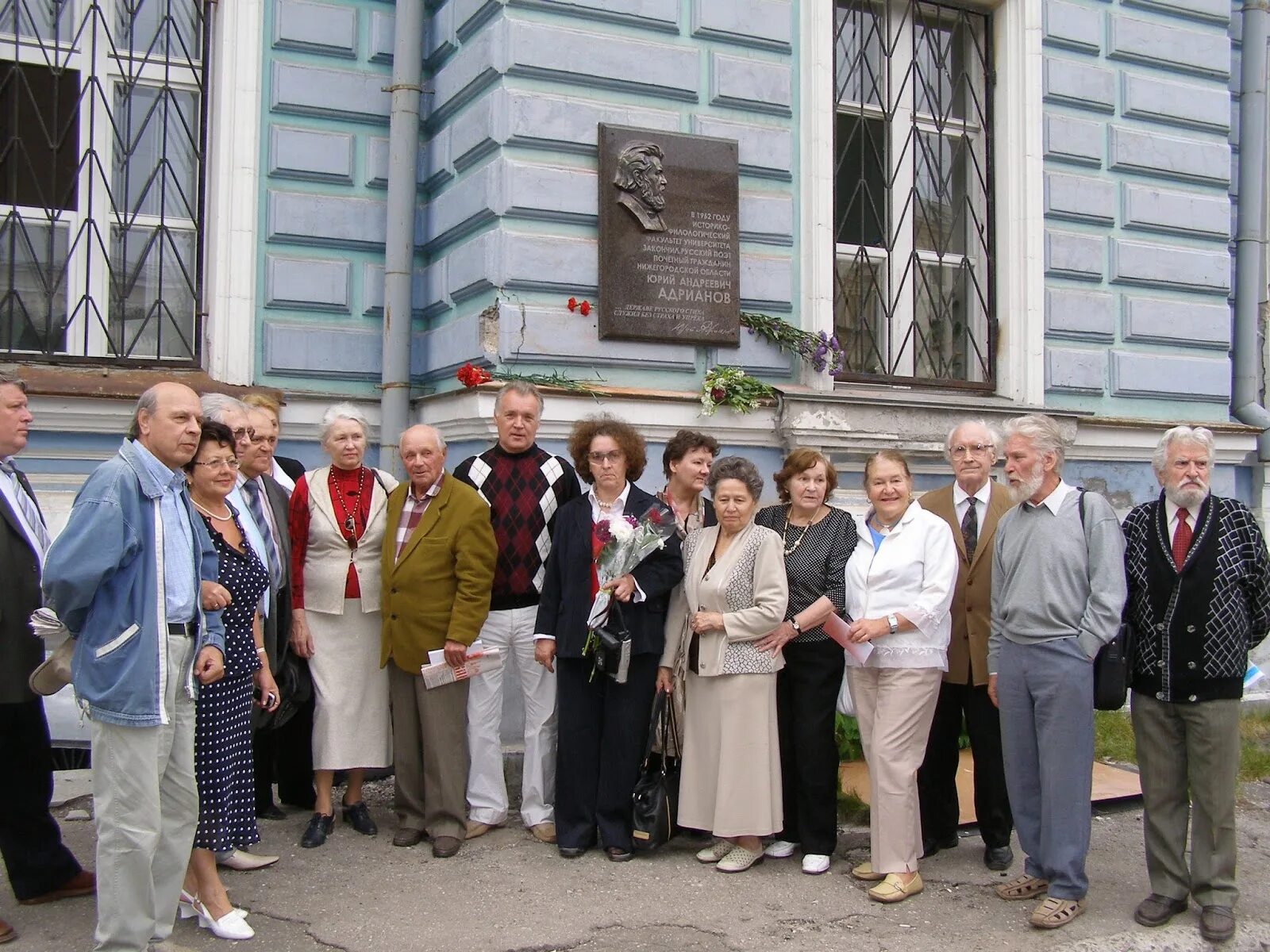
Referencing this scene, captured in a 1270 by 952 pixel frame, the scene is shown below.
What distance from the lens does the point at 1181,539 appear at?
13.3ft

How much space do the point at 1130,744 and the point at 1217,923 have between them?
2550 millimetres

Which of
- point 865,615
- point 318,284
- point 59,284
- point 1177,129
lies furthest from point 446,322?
point 1177,129

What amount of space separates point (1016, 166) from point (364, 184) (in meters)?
3.98

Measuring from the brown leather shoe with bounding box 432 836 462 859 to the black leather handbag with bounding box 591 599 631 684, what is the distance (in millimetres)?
892

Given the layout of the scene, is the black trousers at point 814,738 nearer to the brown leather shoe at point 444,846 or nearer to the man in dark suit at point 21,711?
the brown leather shoe at point 444,846

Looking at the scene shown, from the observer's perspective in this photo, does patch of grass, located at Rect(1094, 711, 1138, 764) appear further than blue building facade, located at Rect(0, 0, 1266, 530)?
Yes

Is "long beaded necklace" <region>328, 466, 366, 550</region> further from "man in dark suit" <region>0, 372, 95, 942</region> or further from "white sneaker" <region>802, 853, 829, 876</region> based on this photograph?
"white sneaker" <region>802, 853, 829, 876</region>

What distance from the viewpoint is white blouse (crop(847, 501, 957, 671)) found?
4336 mm

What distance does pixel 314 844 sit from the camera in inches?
188

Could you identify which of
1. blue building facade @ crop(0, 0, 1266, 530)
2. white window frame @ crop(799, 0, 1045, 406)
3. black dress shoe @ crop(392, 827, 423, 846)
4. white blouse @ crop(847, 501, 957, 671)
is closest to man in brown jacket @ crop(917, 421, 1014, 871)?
white blouse @ crop(847, 501, 957, 671)

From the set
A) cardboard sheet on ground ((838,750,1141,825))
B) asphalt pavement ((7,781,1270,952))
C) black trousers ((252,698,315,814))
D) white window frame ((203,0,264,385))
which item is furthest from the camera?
white window frame ((203,0,264,385))

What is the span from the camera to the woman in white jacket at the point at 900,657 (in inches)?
170

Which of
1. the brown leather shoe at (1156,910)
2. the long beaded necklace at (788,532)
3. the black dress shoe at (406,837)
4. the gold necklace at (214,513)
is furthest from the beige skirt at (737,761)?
the gold necklace at (214,513)

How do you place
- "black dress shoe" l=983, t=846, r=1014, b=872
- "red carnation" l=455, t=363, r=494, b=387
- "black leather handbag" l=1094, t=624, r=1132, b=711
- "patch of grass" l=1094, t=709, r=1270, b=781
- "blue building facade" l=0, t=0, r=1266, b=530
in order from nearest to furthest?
"black leather handbag" l=1094, t=624, r=1132, b=711 < "black dress shoe" l=983, t=846, r=1014, b=872 < "red carnation" l=455, t=363, r=494, b=387 < "blue building facade" l=0, t=0, r=1266, b=530 < "patch of grass" l=1094, t=709, r=1270, b=781
